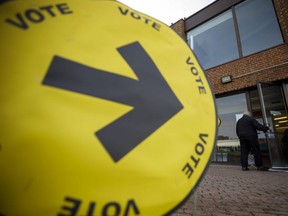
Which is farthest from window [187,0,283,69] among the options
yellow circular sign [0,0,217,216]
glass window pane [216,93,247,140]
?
yellow circular sign [0,0,217,216]

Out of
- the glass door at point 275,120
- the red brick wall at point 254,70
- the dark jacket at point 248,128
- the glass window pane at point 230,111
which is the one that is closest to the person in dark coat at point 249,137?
the dark jacket at point 248,128

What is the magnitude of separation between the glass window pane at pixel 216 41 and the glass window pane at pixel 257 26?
341 mm

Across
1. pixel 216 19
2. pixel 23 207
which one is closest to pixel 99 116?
pixel 23 207

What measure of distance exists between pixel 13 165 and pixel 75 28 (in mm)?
461

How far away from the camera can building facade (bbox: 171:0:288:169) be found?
557 centimetres

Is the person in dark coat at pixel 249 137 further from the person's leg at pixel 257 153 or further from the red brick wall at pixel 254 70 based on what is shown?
the red brick wall at pixel 254 70

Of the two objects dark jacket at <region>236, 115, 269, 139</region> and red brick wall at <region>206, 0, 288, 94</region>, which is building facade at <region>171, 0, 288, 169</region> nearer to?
red brick wall at <region>206, 0, 288, 94</region>

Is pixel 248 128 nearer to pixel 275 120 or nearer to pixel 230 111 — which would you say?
pixel 275 120

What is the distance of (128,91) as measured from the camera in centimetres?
66

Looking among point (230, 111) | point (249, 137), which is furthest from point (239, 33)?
point (249, 137)

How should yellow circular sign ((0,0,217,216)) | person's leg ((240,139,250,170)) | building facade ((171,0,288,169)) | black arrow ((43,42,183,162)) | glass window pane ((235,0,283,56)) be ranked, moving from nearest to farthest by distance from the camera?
yellow circular sign ((0,0,217,216)), black arrow ((43,42,183,162)), person's leg ((240,139,250,170)), building facade ((171,0,288,169)), glass window pane ((235,0,283,56))

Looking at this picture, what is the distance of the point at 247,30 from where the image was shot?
675cm

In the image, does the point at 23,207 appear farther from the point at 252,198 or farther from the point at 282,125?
the point at 282,125

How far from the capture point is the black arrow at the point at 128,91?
57 cm
